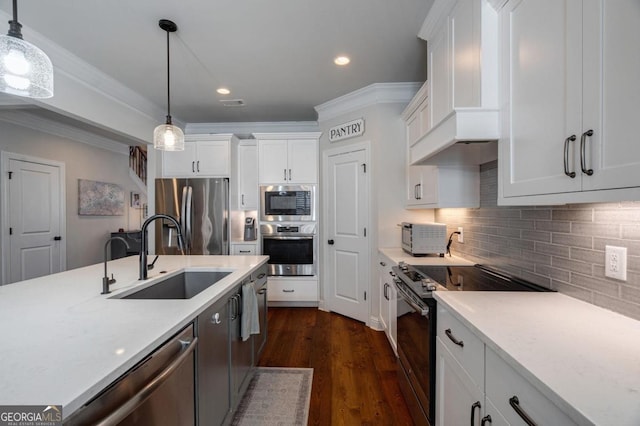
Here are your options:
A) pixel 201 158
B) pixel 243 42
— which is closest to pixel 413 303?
pixel 243 42

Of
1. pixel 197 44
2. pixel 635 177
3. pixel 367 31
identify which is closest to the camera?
pixel 635 177

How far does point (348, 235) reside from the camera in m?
3.42

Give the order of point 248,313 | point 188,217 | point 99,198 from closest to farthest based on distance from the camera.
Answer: point 248,313 → point 188,217 → point 99,198

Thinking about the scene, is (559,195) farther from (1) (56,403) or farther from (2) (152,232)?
(2) (152,232)

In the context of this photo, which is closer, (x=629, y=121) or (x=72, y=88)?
(x=629, y=121)

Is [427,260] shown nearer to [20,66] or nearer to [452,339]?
[452,339]

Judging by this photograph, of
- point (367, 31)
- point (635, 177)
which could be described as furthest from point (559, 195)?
point (367, 31)

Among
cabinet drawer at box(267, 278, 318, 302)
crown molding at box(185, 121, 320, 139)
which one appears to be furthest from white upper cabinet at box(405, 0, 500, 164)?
crown molding at box(185, 121, 320, 139)

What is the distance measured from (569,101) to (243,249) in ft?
11.8

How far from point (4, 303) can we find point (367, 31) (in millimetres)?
2690

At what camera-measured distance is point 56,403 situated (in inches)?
23.2

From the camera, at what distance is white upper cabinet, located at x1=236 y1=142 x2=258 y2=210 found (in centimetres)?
396

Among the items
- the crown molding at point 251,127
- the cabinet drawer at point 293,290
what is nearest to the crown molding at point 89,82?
the crown molding at point 251,127

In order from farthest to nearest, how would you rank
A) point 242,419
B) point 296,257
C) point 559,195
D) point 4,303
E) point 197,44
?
point 296,257
point 197,44
point 242,419
point 4,303
point 559,195
